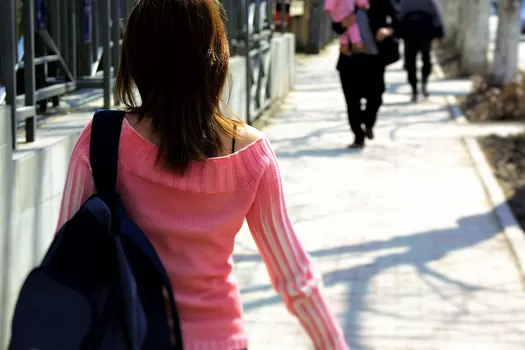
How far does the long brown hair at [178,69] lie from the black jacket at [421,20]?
42.2 ft

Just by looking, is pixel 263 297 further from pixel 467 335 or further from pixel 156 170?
pixel 156 170

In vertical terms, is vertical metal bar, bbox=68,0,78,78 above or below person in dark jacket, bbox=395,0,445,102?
above

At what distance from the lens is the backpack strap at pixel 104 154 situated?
82.4 inches

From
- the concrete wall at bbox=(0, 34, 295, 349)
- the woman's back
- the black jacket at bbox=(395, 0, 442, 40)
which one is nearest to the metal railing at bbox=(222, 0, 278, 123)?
the black jacket at bbox=(395, 0, 442, 40)

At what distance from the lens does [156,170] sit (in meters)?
2.12

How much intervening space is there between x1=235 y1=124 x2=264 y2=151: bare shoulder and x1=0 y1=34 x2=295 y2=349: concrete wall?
1823 millimetres

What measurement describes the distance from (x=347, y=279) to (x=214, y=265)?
13.4 ft

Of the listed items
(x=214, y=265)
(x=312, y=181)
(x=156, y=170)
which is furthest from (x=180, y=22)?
(x=312, y=181)

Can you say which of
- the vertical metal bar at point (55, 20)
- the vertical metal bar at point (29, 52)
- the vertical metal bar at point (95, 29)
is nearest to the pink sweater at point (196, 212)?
the vertical metal bar at point (29, 52)

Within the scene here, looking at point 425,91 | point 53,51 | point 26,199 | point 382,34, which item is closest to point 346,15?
point 382,34

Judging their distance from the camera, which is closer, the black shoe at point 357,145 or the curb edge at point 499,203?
the curb edge at point 499,203

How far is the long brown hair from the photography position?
6.81 ft

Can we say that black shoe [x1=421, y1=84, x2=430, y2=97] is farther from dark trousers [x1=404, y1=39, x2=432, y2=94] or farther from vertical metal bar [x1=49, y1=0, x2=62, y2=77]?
vertical metal bar [x1=49, y1=0, x2=62, y2=77]

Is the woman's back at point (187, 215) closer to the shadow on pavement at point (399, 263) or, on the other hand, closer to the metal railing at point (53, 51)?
the metal railing at point (53, 51)
